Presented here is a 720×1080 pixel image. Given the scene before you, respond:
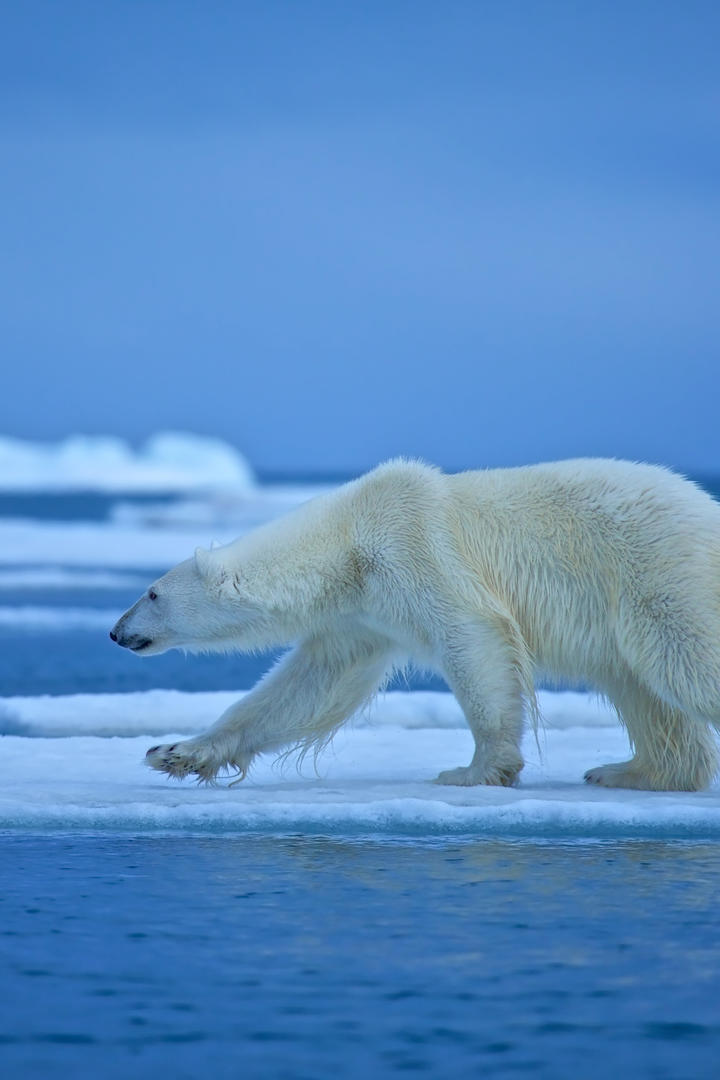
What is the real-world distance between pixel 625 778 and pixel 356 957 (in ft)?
7.74

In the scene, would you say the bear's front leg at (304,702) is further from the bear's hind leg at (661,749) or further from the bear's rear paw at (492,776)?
the bear's hind leg at (661,749)

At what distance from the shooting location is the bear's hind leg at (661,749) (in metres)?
A: 5.07

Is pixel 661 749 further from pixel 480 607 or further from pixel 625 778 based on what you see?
pixel 480 607

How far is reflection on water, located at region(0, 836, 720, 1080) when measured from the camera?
249cm

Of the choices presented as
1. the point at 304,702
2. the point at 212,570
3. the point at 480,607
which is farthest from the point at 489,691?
the point at 212,570

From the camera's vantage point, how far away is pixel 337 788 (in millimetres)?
5047

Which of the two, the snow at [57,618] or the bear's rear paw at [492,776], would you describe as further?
the snow at [57,618]

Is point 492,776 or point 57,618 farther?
point 57,618

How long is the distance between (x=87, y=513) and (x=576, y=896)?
3981 centimetres

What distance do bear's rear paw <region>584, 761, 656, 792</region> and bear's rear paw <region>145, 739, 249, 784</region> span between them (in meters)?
1.35

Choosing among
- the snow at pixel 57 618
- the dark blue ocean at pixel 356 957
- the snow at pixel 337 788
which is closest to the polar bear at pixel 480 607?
the snow at pixel 337 788

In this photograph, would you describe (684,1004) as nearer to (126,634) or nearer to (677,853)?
(677,853)

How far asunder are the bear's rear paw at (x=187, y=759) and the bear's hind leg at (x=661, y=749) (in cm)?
141

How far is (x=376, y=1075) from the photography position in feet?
7.88
